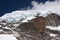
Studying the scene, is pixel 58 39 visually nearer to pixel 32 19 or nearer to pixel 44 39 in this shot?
pixel 44 39

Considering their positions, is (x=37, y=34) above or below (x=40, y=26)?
below

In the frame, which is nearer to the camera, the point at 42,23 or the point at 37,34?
the point at 37,34

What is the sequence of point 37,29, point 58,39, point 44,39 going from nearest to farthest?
point 37,29
point 44,39
point 58,39

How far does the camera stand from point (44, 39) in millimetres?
14750

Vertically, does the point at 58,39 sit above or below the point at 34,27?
above

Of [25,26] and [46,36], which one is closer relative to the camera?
[25,26]

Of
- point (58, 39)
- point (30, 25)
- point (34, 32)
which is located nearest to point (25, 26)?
point (30, 25)

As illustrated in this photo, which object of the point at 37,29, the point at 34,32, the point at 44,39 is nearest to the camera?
the point at 34,32

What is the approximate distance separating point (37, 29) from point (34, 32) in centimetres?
87

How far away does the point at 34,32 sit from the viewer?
12.1 metres

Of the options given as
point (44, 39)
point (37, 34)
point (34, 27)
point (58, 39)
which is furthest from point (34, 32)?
point (58, 39)

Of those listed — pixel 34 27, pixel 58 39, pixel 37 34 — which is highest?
pixel 58 39

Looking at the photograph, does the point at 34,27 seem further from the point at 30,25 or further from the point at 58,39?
the point at 58,39

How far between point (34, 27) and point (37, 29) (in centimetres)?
29
